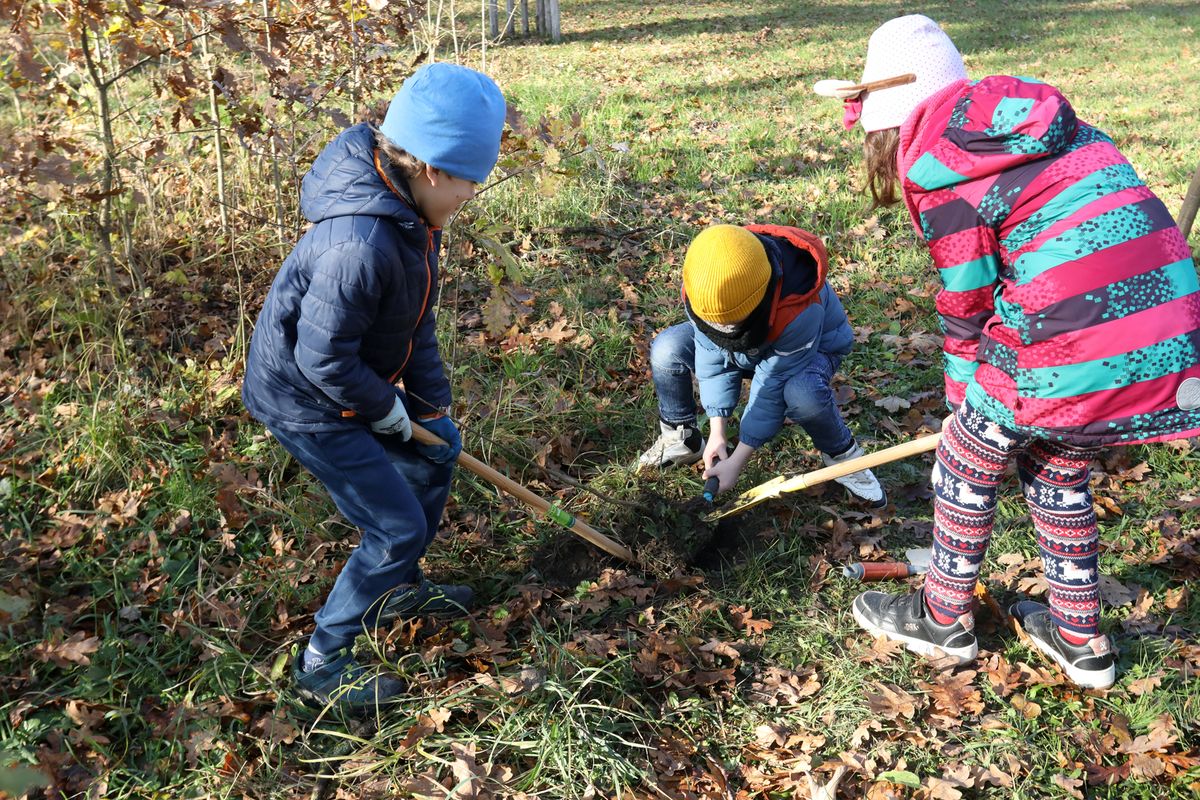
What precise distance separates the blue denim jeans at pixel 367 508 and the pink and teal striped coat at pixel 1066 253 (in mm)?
1840

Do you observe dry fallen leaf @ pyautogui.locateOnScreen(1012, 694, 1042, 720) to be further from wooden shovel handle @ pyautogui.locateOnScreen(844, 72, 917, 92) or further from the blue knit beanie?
the blue knit beanie

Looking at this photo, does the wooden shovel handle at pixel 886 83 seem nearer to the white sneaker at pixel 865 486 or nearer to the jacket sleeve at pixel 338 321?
the jacket sleeve at pixel 338 321

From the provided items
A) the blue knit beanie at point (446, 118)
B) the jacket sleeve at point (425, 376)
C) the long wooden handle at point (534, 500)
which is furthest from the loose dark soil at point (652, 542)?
the blue knit beanie at point (446, 118)

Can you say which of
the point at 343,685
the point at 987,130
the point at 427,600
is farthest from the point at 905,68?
the point at 343,685

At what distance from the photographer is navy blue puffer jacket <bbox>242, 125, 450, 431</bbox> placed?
Result: 90.5 inches

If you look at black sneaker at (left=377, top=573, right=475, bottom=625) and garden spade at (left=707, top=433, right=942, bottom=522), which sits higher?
garden spade at (left=707, top=433, right=942, bottom=522)

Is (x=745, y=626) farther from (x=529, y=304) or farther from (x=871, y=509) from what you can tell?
(x=529, y=304)

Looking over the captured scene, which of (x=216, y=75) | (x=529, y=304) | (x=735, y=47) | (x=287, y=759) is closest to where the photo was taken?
(x=287, y=759)

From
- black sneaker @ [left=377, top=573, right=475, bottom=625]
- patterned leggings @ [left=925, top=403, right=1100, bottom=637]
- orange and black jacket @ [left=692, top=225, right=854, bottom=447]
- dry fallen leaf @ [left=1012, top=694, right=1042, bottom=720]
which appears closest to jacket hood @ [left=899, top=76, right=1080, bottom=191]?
patterned leggings @ [left=925, top=403, right=1100, bottom=637]

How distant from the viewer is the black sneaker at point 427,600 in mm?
3055

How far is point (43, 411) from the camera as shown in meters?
3.88

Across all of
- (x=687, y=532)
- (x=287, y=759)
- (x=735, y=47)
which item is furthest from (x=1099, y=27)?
(x=287, y=759)

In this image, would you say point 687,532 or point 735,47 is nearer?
point 687,532

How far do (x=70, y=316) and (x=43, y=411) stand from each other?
1.96 feet
